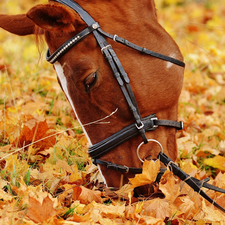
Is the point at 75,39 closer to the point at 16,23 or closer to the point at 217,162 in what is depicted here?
the point at 16,23

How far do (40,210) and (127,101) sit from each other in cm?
89

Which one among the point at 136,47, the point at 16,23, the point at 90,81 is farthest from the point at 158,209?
the point at 16,23

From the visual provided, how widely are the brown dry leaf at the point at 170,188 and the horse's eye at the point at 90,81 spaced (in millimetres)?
781

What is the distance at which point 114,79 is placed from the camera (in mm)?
2105

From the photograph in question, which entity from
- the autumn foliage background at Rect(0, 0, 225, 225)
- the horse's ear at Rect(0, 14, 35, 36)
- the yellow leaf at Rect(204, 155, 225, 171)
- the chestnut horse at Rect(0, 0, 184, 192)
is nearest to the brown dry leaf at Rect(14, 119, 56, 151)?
the autumn foliage background at Rect(0, 0, 225, 225)

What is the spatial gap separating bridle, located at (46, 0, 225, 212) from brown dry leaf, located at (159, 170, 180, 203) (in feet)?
0.29

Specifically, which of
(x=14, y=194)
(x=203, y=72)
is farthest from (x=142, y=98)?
(x=203, y=72)

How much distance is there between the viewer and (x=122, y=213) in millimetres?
1909

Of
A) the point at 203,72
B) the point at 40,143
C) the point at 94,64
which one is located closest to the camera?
the point at 94,64

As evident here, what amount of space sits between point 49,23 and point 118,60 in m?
0.51

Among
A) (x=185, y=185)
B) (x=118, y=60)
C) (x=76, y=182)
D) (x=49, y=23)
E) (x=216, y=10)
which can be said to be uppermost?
(x=216, y=10)

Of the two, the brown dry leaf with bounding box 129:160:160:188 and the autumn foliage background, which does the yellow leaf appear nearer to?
the autumn foliage background

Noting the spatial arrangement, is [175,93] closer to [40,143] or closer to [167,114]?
[167,114]

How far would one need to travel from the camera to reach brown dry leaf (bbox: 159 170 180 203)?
203 centimetres
